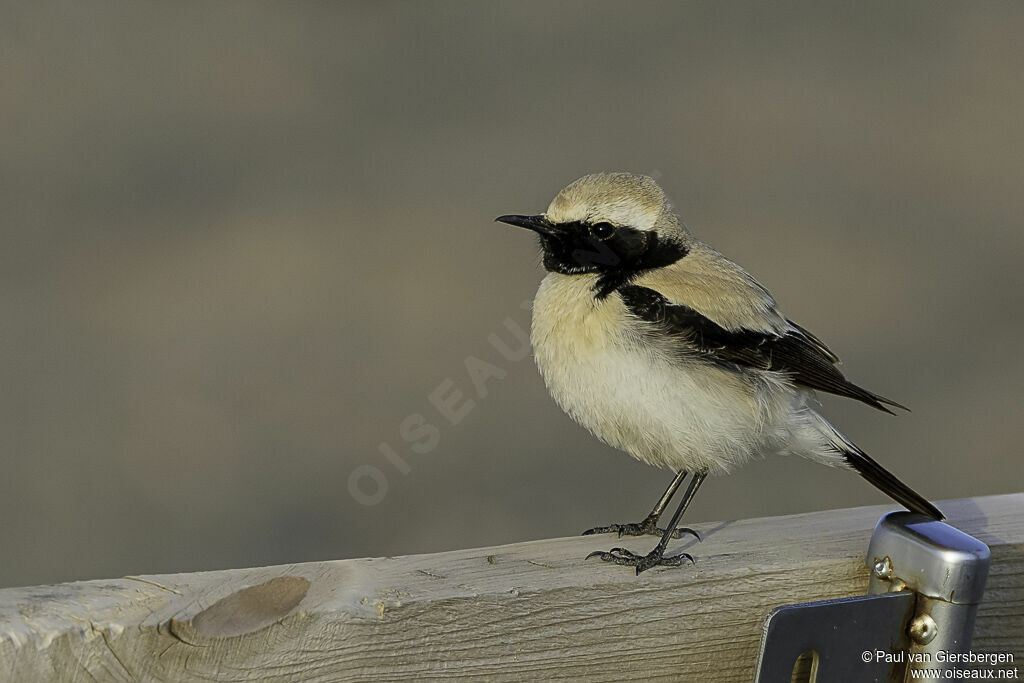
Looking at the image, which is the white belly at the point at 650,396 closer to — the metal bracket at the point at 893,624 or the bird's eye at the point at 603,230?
the bird's eye at the point at 603,230

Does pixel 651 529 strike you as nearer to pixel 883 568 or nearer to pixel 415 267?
pixel 883 568

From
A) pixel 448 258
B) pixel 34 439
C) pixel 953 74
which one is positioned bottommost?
pixel 34 439

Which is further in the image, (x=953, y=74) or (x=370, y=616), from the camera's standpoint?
(x=953, y=74)

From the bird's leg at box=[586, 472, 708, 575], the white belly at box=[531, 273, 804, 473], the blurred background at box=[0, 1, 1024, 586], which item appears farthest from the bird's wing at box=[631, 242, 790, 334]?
the blurred background at box=[0, 1, 1024, 586]

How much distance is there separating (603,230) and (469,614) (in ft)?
5.00

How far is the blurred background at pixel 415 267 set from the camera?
297 inches

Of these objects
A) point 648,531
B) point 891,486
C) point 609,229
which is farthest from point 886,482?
point 609,229

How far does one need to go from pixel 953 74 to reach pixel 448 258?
611 cm

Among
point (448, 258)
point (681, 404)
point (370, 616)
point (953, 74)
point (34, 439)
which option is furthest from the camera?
point (953, 74)

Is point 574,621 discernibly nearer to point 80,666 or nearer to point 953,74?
point 80,666

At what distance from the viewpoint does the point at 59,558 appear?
6.96 m

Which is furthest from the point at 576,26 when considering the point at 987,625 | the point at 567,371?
the point at 987,625

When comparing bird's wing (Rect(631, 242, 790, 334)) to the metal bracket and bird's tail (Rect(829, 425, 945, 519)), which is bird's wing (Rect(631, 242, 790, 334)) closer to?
bird's tail (Rect(829, 425, 945, 519))

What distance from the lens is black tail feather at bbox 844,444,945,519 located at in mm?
2590
